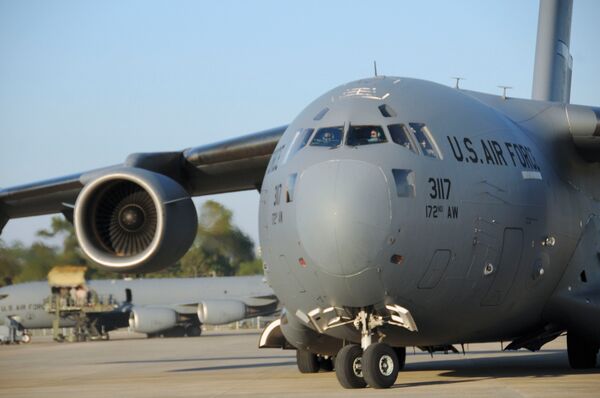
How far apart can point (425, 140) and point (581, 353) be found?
176 inches

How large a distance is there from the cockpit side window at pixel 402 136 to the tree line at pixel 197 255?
28919 mm

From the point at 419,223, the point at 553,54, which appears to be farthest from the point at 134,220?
the point at 553,54

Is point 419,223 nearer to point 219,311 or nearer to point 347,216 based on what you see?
point 347,216

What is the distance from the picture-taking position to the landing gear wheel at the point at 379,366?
1180 centimetres

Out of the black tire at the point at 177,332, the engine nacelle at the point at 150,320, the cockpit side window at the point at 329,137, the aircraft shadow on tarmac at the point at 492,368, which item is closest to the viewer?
the cockpit side window at the point at 329,137

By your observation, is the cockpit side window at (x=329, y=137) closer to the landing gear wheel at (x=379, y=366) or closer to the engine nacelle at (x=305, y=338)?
the landing gear wheel at (x=379, y=366)

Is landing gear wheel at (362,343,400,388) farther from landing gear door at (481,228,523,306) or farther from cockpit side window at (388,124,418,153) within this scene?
cockpit side window at (388,124,418,153)

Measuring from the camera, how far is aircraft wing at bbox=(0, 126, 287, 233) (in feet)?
54.2

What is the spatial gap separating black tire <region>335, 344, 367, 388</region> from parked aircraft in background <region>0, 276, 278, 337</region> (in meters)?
36.8

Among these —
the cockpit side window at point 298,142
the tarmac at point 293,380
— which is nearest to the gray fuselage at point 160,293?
the tarmac at point 293,380

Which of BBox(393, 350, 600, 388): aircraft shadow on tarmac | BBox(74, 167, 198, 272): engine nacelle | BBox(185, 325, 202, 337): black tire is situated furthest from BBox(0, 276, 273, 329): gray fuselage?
BBox(74, 167, 198, 272): engine nacelle

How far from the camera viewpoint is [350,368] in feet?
40.0

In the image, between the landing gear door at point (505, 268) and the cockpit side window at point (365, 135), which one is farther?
the landing gear door at point (505, 268)

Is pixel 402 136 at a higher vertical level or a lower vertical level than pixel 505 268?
higher
